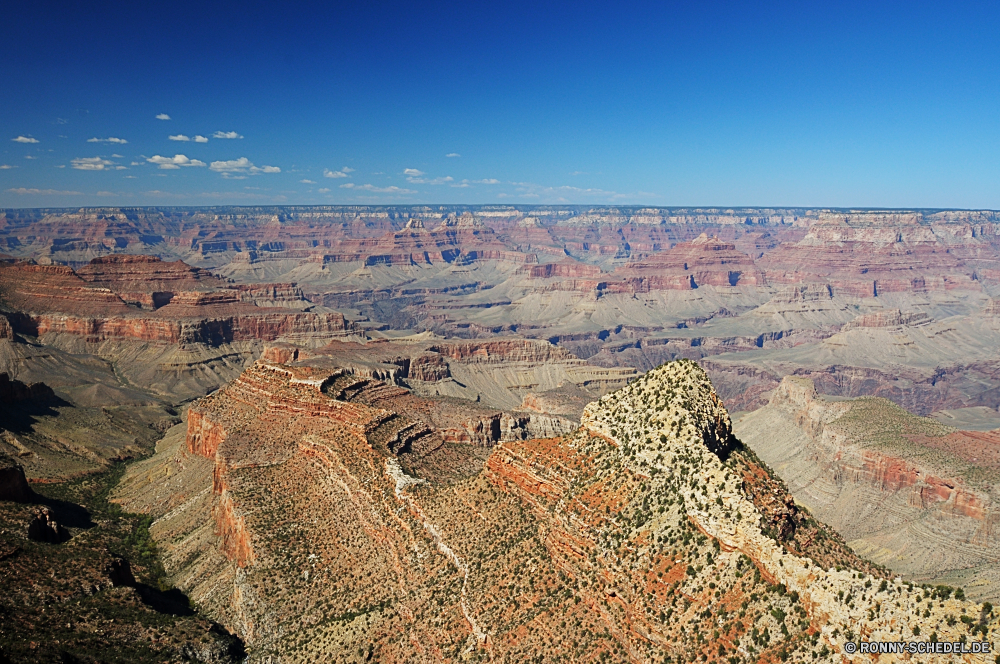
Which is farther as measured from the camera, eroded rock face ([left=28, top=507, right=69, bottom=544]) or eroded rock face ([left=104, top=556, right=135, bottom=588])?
eroded rock face ([left=28, top=507, right=69, bottom=544])

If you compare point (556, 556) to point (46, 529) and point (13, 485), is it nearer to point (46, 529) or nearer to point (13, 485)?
point (46, 529)

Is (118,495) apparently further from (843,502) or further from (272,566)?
(843,502)

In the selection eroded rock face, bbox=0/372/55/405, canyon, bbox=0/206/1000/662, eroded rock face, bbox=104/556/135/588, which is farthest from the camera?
eroded rock face, bbox=0/372/55/405

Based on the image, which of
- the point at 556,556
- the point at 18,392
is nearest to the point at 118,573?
the point at 556,556

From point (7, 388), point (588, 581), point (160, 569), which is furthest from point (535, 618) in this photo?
point (7, 388)

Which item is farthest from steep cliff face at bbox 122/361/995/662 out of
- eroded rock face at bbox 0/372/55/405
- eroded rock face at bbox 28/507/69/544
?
eroded rock face at bbox 0/372/55/405

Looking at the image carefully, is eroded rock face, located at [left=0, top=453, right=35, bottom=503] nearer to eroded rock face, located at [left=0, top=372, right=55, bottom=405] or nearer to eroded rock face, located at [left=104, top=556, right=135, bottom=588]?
eroded rock face, located at [left=104, top=556, right=135, bottom=588]

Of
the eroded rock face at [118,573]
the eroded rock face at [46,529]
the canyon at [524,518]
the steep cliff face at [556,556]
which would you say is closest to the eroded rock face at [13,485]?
the canyon at [524,518]

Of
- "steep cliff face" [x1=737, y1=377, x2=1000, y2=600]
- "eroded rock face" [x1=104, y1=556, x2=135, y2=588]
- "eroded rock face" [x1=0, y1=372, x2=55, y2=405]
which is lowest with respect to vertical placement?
"steep cliff face" [x1=737, y1=377, x2=1000, y2=600]
